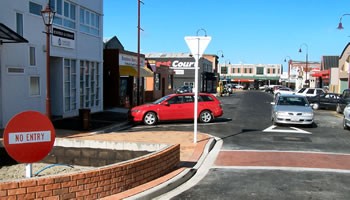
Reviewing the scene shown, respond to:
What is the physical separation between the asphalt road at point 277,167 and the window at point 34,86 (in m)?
7.25

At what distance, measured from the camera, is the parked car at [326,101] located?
30391mm

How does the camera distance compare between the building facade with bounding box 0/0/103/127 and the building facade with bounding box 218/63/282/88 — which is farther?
the building facade with bounding box 218/63/282/88

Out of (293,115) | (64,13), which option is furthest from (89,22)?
(293,115)

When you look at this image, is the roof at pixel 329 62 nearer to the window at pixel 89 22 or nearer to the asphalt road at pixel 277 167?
the window at pixel 89 22

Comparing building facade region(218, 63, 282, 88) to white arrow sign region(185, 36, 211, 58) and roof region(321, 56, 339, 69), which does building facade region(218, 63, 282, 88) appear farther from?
white arrow sign region(185, 36, 211, 58)

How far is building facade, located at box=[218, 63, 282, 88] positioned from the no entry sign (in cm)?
11995

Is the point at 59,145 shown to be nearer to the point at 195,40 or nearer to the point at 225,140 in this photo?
the point at 195,40

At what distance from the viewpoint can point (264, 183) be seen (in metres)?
7.79

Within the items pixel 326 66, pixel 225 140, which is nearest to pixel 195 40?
pixel 225 140

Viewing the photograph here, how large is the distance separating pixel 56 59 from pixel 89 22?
13.9ft

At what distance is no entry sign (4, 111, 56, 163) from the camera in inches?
231

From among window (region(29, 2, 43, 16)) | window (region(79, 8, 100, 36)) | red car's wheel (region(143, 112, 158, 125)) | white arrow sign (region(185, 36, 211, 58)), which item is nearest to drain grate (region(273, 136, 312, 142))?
white arrow sign (region(185, 36, 211, 58))

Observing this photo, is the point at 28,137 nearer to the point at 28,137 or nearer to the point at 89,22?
the point at 28,137

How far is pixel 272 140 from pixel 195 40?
466cm
